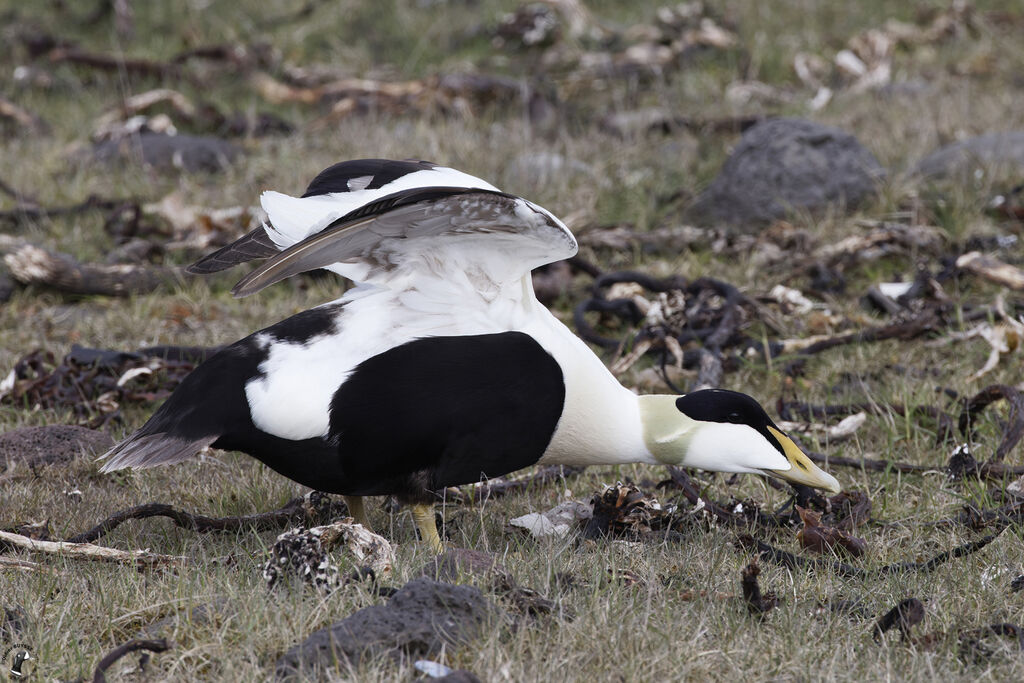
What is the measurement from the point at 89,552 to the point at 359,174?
51.2 inches

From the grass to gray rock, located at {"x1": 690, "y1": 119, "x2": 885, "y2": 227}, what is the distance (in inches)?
6.0

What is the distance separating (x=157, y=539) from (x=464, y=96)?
19.1ft

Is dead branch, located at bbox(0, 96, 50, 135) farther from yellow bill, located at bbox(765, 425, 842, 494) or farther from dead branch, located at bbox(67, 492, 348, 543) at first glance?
yellow bill, located at bbox(765, 425, 842, 494)

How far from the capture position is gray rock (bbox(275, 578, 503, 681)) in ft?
7.50

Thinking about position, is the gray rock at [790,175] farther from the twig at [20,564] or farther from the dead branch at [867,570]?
the twig at [20,564]

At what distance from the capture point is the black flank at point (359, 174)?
3.41m

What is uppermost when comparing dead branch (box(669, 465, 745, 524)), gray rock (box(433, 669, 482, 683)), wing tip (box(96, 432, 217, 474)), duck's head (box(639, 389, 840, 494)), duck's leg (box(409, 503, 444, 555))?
gray rock (box(433, 669, 482, 683))

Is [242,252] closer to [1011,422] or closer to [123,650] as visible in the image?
[123,650]

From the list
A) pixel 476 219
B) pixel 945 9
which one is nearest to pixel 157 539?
→ pixel 476 219

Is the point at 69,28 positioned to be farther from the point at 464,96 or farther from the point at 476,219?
the point at 476,219

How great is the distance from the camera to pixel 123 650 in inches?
89.2

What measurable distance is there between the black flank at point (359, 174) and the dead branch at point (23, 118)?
5.33 m

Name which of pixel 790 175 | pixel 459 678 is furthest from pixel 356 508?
pixel 790 175

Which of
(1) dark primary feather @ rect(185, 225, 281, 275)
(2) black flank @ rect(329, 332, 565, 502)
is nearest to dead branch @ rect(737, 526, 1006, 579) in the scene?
(2) black flank @ rect(329, 332, 565, 502)
